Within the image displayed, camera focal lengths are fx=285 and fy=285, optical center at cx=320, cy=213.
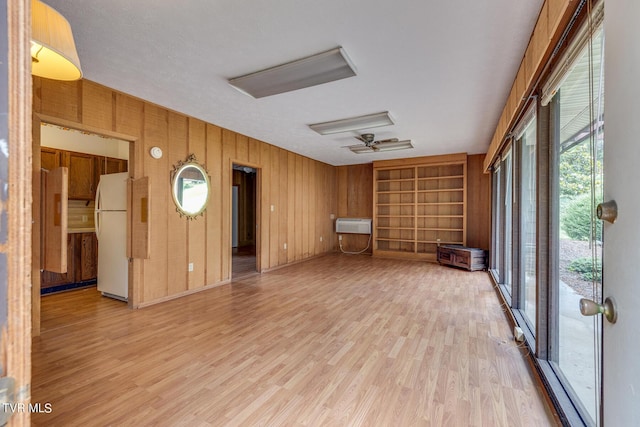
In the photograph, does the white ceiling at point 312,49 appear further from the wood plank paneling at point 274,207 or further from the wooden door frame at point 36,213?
the wood plank paneling at point 274,207

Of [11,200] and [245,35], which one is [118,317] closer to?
[245,35]

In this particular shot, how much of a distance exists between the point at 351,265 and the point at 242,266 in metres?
2.32

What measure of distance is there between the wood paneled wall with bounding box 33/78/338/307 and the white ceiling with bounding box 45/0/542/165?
10.0 inches

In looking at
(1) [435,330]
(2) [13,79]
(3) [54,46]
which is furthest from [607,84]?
(1) [435,330]

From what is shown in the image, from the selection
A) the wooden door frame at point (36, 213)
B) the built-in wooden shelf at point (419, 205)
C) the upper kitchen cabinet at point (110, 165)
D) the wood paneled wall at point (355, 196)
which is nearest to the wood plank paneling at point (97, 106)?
the wooden door frame at point (36, 213)

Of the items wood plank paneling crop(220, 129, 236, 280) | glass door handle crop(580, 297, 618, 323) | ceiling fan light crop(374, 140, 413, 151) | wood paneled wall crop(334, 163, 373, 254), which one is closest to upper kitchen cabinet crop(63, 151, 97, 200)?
wood plank paneling crop(220, 129, 236, 280)

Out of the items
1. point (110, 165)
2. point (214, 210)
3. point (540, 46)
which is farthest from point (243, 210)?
point (540, 46)

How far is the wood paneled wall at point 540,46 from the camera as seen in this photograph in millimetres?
1449

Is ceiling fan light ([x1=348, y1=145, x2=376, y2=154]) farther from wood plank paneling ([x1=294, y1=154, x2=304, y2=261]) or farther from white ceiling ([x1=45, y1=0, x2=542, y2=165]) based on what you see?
white ceiling ([x1=45, y1=0, x2=542, y2=165])

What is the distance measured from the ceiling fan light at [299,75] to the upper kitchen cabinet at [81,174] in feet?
10.5

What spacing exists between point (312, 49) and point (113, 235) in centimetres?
350

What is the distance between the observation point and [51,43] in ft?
4.20

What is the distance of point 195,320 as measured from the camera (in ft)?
10.0

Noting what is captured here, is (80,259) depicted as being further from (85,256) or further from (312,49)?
(312,49)
